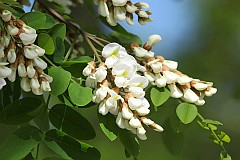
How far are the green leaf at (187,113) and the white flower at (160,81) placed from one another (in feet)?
0.15

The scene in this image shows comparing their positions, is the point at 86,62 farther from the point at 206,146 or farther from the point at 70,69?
the point at 206,146

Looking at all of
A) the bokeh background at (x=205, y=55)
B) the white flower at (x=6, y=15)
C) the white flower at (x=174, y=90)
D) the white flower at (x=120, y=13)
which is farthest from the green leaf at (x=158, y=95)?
the bokeh background at (x=205, y=55)

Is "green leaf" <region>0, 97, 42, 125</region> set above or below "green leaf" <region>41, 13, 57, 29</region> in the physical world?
below

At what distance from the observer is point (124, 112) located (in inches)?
25.2

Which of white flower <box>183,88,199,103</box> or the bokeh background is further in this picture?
the bokeh background

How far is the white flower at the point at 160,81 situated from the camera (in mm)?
708

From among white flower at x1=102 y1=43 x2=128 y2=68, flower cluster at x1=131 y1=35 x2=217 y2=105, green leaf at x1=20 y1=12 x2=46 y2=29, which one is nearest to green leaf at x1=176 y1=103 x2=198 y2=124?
flower cluster at x1=131 y1=35 x2=217 y2=105

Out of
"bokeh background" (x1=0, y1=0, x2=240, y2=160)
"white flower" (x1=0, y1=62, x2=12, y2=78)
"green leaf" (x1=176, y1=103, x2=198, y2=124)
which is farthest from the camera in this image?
"bokeh background" (x1=0, y1=0, x2=240, y2=160)

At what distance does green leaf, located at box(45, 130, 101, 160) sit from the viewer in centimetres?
71

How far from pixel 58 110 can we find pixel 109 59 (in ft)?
0.39

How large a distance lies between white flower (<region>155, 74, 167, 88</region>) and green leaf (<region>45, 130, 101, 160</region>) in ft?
0.39

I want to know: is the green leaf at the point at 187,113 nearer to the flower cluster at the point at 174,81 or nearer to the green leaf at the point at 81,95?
the flower cluster at the point at 174,81

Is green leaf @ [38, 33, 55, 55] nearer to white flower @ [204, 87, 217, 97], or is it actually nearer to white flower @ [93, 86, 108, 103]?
white flower @ [93, 86, 108, 103]

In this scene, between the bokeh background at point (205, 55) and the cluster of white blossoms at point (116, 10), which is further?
the bokeh background at point (205, 55)
